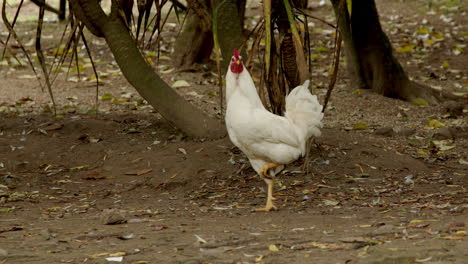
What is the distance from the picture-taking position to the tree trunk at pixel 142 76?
5.91 m

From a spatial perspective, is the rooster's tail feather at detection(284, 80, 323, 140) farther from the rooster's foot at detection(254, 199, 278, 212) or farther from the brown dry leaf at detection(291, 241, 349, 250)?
the brown dry leaf at detection(291, 241, 349, 250)

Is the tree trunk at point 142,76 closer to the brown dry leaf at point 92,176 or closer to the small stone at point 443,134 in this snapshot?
the brown dry leaf at point 92,176

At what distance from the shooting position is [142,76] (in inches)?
237

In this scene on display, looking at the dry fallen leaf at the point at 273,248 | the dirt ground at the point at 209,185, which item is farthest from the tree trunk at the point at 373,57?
the dry fallen leaf at the point at 273,248

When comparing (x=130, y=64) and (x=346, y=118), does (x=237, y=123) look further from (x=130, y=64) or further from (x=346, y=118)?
(x=346, y=118)

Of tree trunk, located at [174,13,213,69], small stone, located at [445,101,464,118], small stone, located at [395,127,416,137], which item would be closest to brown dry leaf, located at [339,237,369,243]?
small stone, located at [395,127,416,137]

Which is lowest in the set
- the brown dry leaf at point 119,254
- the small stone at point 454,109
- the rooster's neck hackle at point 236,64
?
the brown dry leaf at point 119,254

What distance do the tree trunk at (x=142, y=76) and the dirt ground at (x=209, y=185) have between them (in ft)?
0.61

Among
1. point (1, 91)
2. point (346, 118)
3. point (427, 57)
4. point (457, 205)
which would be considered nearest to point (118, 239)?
point (457, 205)

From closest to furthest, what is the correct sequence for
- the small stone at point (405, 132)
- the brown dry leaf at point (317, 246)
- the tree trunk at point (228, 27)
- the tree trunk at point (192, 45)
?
the brown dry leaf at point (317, 246) → the tree trunk at point (228, 27) → the small stone at point (405, 132) → the tree trunk at point (192, 45)

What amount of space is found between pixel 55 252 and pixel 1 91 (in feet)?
16.8

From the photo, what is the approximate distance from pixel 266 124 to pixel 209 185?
96 centimetres

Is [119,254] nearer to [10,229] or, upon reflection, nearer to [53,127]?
[10,229]

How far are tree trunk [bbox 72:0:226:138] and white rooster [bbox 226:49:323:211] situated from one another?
4.19 ft
